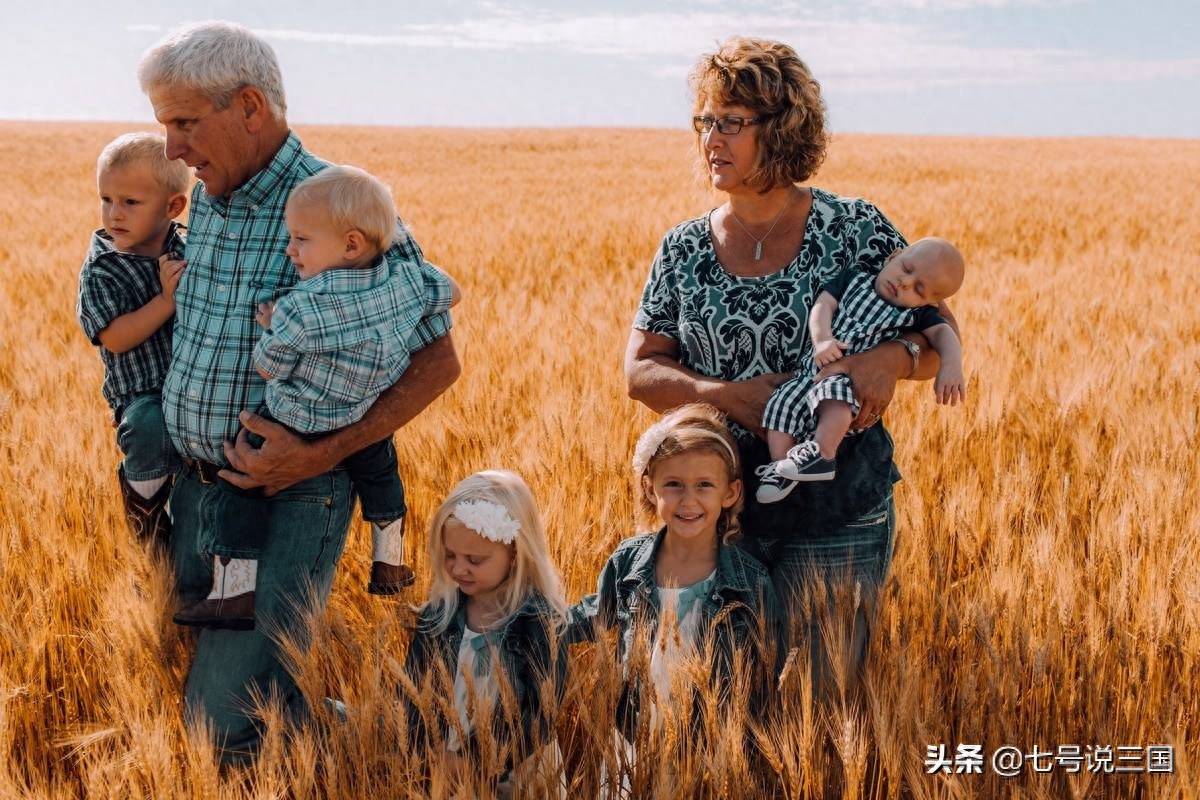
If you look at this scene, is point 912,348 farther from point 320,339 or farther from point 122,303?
point 122,303

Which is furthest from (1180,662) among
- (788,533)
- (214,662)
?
(214,662)

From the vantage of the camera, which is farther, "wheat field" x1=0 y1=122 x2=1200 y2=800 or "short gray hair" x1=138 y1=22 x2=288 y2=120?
"short gray hair" x1=138 y1=22 x2=288 y2=120

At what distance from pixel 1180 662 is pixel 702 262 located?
3.84 ft

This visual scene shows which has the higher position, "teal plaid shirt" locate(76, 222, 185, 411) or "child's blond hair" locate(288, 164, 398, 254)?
"child's blond hair" locate(288, 164, 398, 254)

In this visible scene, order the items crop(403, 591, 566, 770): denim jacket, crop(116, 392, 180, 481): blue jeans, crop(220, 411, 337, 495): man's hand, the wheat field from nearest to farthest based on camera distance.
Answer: the wheat field
crop(403, 591, 566, 770): denim jacket
crop(220, 411, 337, 495): man's hand
crop(116, 392, 180, 481): blue jeans

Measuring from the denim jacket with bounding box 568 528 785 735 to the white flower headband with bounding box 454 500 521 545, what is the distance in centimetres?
23

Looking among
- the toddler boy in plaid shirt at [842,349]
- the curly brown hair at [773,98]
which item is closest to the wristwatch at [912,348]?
the toddler boy in plaid shirt at [842,349]

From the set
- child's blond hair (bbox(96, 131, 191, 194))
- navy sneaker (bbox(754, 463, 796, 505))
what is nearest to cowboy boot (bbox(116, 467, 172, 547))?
child's blond hair (bbox(96, 131, 191, 194))

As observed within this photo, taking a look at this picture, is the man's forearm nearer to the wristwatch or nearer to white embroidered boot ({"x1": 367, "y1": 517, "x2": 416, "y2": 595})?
white embroidered boot ({"x1": 367, "y1": 517, "x2": 416, "y2": 595})

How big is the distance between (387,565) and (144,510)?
0.60m

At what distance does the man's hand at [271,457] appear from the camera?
2.00 m

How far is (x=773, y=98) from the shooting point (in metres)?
2.05

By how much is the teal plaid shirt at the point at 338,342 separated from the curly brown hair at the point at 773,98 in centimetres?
73

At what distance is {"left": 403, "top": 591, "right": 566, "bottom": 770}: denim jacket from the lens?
1787mm
